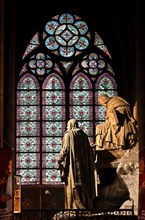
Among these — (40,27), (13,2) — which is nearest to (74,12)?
(40,27)

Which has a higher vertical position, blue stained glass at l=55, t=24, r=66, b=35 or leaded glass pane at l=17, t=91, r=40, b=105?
blue stained glass at l=55, t=24, r=66, b=35

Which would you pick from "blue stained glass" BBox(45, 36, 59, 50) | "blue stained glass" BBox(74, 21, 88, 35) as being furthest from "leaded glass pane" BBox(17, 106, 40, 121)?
"blue stained glass" BBox(74, 21, 88, 35)

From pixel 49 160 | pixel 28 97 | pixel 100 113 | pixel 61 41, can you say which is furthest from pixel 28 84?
pixel 49 160

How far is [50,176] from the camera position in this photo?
121ft

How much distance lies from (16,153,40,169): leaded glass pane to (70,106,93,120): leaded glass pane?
238 cm

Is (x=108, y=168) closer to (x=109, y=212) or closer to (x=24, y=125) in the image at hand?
(x=109, y=212)

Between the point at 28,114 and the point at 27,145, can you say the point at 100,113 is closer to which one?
the point at 28,114

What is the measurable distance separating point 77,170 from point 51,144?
1365 centimetres

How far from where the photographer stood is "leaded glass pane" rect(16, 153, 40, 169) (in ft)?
122

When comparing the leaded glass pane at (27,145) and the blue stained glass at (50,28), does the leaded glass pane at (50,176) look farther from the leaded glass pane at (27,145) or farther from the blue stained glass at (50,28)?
the blue stained glass at (50,28)

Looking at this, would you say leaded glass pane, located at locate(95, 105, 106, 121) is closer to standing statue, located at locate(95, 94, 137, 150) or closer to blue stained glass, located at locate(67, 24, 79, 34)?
blue stained glass, located at locate(67, 24, 79, 34)

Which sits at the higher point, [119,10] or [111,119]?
[119,10]

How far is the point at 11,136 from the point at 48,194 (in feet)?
27.5

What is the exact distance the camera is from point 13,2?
94.7ft
